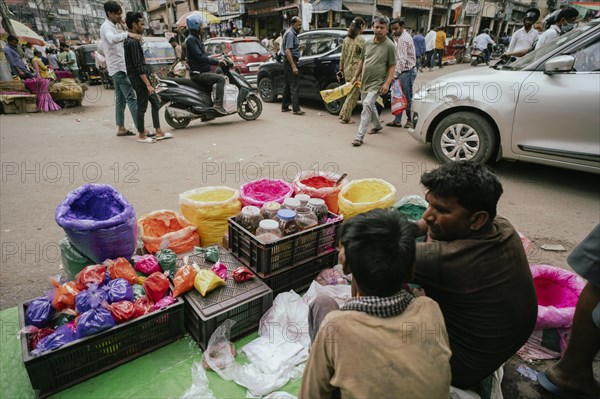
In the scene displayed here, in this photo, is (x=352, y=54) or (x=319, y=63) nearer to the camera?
(x=352, y=54)

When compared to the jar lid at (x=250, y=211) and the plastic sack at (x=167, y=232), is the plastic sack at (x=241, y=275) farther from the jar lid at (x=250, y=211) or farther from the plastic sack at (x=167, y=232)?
the plastic sack at (x=167, y=232)

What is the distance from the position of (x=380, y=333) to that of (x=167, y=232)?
7.24 feet

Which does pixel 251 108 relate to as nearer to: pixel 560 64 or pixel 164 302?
pixel 560 64

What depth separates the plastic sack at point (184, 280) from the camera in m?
2.08

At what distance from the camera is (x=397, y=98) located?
6.50 m

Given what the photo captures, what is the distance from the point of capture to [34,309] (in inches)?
75.2

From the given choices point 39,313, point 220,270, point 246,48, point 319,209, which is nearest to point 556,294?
point 319,209

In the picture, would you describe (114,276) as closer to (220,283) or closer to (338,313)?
(220,283)

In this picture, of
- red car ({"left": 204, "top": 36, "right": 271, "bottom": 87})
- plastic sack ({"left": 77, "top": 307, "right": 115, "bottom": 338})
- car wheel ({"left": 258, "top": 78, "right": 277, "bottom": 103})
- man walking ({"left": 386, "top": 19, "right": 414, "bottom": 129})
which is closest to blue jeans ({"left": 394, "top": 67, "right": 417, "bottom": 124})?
man walking ({"left": 386, "top": 19, "right": 414, "bottom": 129})

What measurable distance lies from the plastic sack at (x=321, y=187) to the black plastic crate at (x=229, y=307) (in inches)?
38.7

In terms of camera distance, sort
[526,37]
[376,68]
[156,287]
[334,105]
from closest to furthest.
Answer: [156,287], [376,68], [526,37], [334,105]

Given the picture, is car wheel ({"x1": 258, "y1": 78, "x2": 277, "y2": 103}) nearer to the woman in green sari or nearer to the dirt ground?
the dirt ground

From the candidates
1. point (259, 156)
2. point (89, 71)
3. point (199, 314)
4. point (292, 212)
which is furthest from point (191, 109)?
point (89, 71)

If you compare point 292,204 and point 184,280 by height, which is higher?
point 292,204
